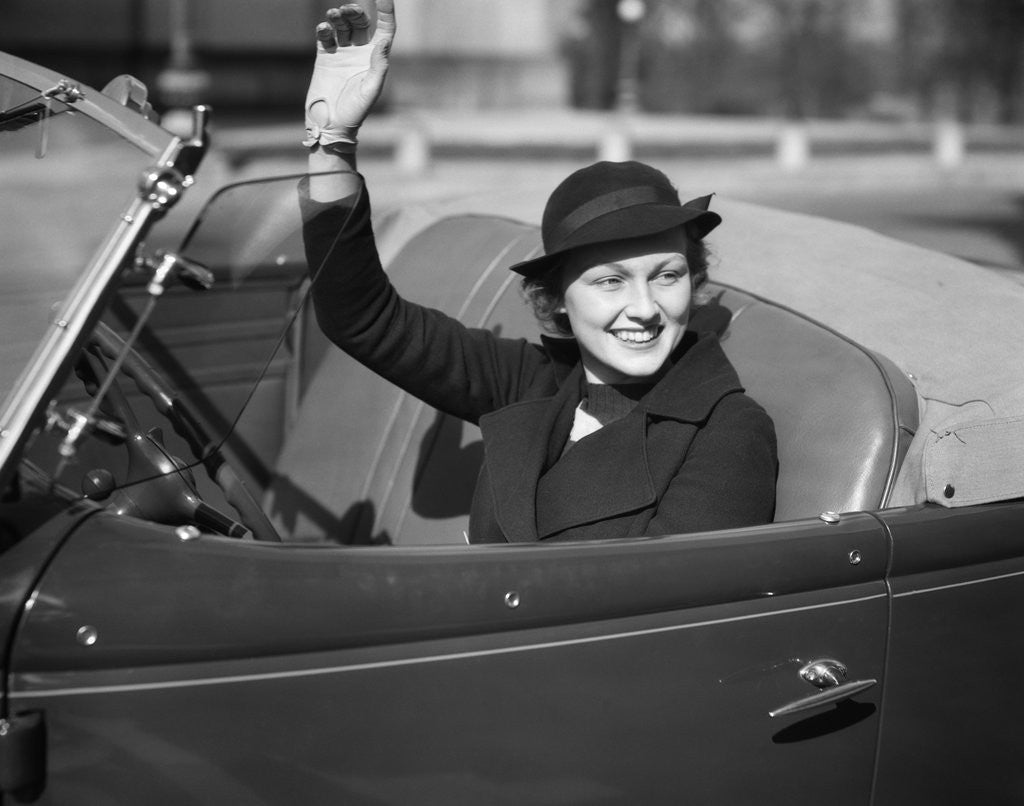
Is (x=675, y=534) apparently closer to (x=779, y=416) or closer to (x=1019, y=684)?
(x=779, y=416)

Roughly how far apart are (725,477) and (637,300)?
30 cm

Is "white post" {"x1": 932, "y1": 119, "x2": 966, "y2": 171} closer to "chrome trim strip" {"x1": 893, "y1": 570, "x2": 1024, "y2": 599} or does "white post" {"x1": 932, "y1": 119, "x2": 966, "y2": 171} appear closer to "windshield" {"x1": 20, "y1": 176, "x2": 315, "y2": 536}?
"windshield" {"x1": 20, "y1": 176, "x2": 315, "y2": 536}

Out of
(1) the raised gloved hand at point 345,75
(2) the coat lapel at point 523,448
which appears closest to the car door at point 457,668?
(2) the coat lapel at point 523,448

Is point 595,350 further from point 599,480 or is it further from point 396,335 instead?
point 396,335

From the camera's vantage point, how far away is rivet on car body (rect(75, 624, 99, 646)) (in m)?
1.25

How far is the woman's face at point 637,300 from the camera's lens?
192cm

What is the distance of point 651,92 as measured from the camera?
1756 inches

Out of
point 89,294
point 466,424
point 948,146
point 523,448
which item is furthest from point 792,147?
point 89,294

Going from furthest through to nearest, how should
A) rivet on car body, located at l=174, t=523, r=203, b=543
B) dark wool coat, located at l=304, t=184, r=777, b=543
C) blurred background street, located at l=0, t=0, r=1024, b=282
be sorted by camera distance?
blurred background street, located at l=0, t=0, r=1024, b=282 → dark wool coat, located at l=304, t=184, r=777, b=543 → rivet on car body, located at l=174, t=523, r=203, b=543

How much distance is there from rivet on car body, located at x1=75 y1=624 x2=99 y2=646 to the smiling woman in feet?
2.31

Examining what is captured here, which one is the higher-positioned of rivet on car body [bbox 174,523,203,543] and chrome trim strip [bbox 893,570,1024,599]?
rivet on car body [bbox 174,523,203,543]

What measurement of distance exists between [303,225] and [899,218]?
53.1 ft

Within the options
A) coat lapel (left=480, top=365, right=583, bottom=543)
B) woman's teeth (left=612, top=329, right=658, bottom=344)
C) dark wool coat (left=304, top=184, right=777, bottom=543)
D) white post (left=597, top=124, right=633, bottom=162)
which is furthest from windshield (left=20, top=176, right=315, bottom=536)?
white post (left=597, top=124, right=633, bottom=162)

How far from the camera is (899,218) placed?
17.0 meters
